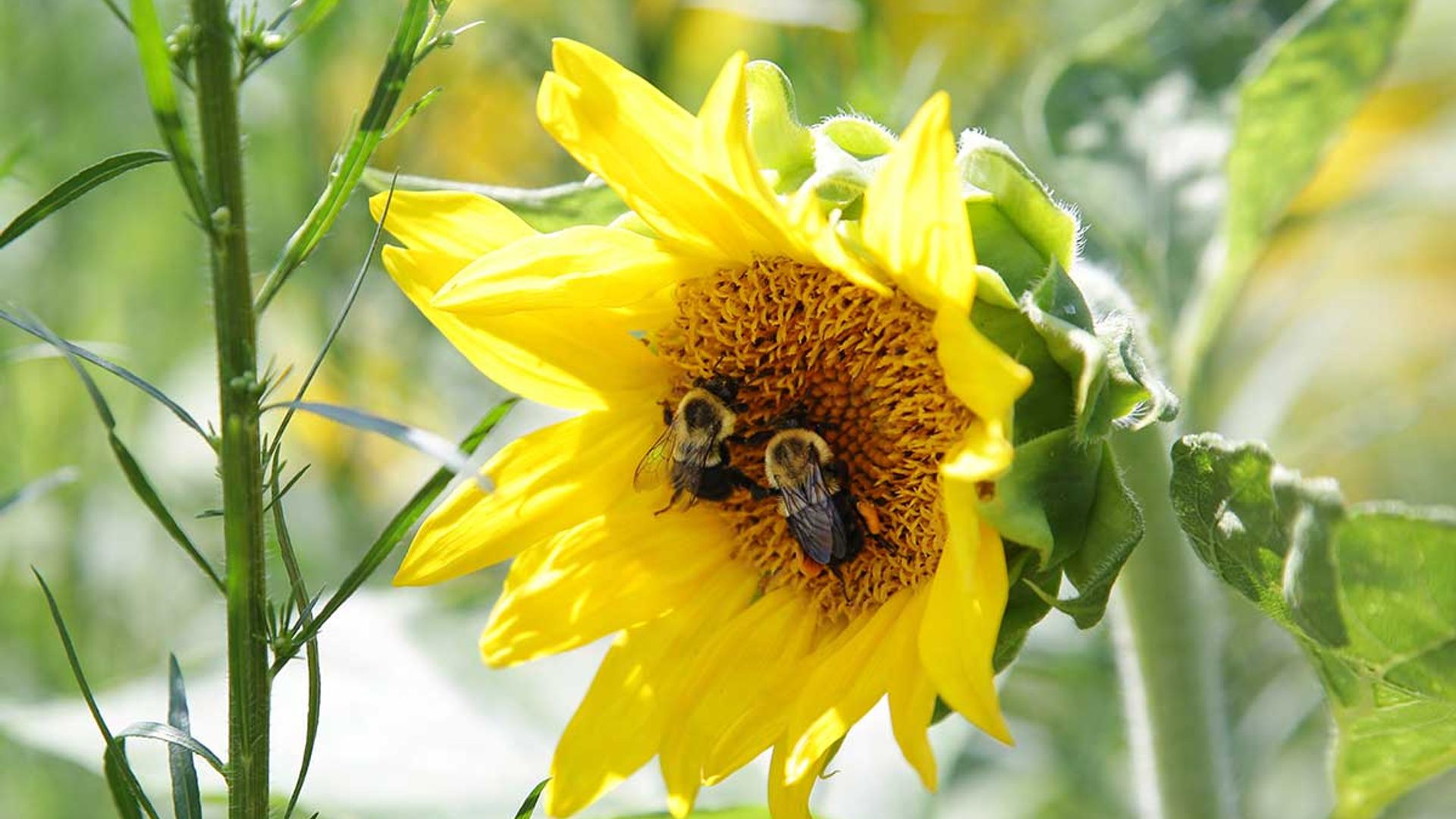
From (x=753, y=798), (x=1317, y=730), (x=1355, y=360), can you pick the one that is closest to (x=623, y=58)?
(x=753, y=798)

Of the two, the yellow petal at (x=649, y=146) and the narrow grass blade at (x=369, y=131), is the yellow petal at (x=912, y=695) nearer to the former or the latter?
the yellow petal at (x=649, y=146)

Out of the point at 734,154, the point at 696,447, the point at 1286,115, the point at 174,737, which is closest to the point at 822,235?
the point at 734,154

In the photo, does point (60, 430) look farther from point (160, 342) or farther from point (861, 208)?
point (861, 208)

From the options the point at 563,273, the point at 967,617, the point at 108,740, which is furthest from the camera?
the point at 563,273

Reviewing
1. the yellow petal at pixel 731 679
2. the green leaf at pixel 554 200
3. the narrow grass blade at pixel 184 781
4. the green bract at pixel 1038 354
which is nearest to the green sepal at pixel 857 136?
the green bract at pixel 1038 354

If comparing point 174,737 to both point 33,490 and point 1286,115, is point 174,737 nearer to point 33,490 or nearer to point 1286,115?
point 33,490
